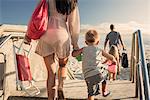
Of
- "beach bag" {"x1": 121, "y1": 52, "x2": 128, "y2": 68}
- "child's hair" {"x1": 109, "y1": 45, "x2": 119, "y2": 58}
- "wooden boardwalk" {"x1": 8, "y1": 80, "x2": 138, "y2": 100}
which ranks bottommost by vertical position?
"wooden boardwalk" {"x1": 8, "y1": 80, "x2": 138, "y2": 100}

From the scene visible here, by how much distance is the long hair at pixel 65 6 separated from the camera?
443 cm

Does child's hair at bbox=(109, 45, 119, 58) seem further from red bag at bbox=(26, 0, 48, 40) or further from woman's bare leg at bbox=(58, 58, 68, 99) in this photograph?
red bag at bbox=(26, 0, 48, 40)

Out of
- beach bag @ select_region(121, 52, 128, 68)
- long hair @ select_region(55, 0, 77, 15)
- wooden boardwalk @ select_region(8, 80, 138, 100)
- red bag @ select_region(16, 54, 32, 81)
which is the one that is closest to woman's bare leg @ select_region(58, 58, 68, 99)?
long hair @ select_region(55, 0, 77, 15)

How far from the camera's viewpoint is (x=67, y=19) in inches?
179

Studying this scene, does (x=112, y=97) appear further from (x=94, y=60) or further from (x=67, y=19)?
(x=67, y=19)

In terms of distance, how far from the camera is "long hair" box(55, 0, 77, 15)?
4430 mm

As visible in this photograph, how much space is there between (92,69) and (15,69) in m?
1.44

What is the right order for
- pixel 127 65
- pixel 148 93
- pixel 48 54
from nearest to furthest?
pixel 148 93, pixel 48 54, pixel 127 65

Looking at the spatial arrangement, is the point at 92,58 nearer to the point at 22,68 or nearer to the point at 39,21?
the point at 39,21

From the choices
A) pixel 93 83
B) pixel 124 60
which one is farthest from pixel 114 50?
pixel 93 83

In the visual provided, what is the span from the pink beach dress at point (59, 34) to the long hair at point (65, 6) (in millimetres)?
42

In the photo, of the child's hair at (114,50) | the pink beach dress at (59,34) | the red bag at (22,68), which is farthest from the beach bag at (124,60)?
the pink beach dress at (59,34)

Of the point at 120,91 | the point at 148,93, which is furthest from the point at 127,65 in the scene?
the point at 148,93

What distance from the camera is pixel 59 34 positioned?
4402 millimetres
